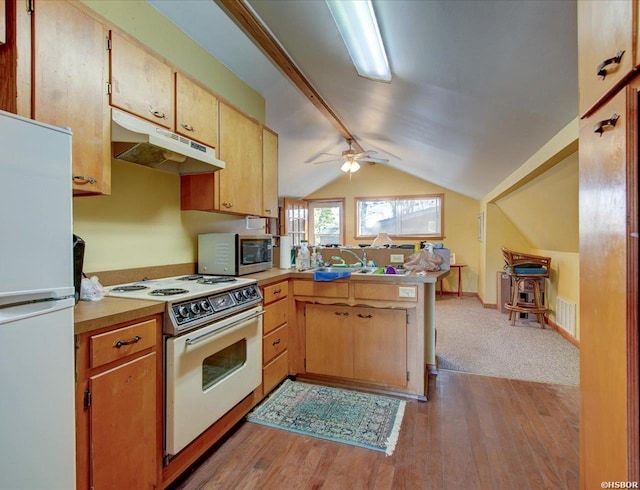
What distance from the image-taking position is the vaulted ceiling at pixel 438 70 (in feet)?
4.58

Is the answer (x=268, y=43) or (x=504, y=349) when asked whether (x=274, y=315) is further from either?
(x=504, y=349)

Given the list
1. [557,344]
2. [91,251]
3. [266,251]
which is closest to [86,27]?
[91,251]

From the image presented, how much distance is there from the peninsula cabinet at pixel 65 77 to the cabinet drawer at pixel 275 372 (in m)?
1.56

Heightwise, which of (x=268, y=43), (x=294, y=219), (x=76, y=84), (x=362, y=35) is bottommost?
(x=294, y=219)

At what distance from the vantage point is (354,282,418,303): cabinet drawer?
232cm

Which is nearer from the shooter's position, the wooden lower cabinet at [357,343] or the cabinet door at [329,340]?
the wooden lower cabinet at [357,343]

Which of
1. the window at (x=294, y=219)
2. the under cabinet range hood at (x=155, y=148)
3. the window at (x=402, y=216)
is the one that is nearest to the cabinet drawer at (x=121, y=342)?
the under cabinet range hood at (x=155, y=148)

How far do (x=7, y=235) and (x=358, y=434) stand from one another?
191cm

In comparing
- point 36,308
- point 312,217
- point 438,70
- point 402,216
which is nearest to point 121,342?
point 36,308

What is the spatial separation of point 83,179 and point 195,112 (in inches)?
35.1

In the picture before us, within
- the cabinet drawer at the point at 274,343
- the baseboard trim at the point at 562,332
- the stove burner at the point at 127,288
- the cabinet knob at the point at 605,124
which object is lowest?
the baseboard trim at the point at 562,332

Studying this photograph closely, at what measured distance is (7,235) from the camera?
85 cm

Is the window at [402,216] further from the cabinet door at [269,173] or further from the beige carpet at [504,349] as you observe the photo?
the cabinet door at [269,173]

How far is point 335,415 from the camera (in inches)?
83.4
